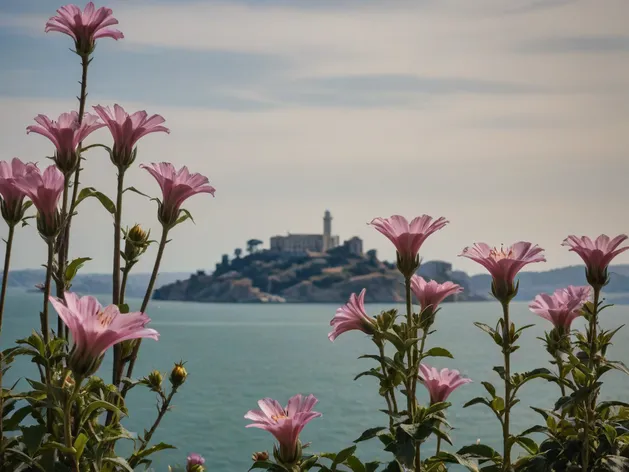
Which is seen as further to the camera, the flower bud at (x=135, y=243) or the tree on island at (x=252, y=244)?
the tree on island at (x=252, y=244)

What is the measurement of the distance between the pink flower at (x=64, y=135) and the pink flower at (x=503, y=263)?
990mm

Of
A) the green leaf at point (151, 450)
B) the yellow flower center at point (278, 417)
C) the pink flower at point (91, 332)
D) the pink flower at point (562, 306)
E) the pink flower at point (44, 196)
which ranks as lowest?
the green leaf at point (151, 450)

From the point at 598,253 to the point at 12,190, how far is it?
154 cm

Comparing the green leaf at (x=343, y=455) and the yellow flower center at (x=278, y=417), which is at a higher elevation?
the yellow flower center at (x=278, y=417)

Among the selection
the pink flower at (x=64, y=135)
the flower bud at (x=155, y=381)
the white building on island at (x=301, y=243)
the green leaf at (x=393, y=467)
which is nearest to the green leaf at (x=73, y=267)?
the pink flower at (x=64, y=135)

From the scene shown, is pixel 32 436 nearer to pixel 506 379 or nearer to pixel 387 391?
pixel 387 391

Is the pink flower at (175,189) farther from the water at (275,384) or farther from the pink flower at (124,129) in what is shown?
the water at (275,384)

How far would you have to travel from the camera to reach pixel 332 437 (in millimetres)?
26281

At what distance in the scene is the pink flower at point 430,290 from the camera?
2.07 m

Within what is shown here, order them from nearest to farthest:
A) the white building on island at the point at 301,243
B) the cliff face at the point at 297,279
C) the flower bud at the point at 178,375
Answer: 1. the flower bud at the point at 178,375
2. the cliff face at the point at 297,279
3. the white building on island at the point at 301,243

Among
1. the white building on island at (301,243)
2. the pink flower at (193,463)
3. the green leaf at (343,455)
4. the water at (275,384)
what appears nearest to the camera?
the green leaf at (343,455)

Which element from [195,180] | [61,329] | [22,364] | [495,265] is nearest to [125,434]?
[61,329]

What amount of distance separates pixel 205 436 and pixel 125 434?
24.1 metres

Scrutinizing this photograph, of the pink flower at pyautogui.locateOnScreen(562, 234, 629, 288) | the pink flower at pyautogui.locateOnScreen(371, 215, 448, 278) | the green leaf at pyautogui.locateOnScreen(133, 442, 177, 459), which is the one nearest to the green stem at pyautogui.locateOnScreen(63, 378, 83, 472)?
the green leaf at pyautogui.locateOnScreen(133, 442, 177, 459)
